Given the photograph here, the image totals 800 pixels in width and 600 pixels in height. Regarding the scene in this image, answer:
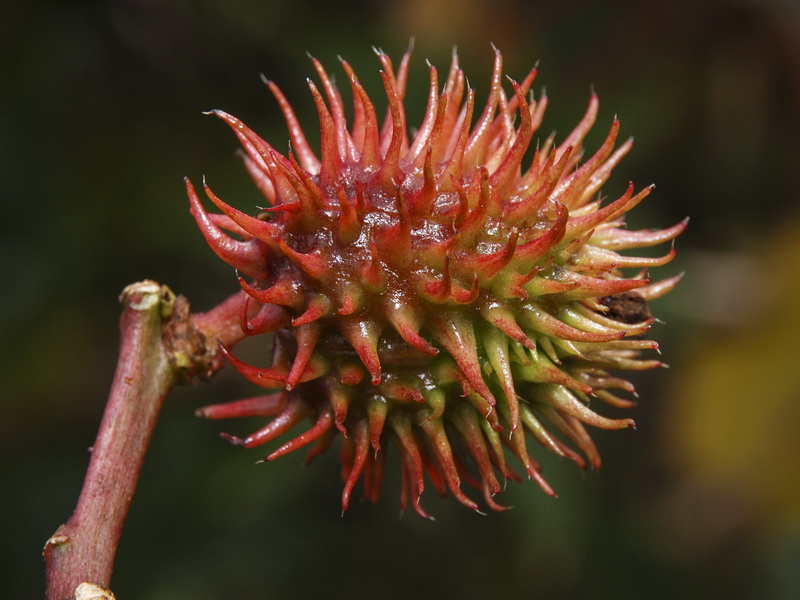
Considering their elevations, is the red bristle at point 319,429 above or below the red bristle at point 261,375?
below

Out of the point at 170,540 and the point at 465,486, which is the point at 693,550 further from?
the point at 170,540

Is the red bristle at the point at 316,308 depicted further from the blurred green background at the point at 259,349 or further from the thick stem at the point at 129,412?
the blurred green background at the point at 259,349

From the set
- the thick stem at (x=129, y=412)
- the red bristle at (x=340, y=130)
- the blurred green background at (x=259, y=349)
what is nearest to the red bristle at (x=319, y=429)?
the thick stem at (x=129, y=412)

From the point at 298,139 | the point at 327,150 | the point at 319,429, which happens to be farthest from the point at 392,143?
the point at 319,429

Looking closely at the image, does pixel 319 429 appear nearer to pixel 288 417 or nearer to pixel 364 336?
pixel 288 417

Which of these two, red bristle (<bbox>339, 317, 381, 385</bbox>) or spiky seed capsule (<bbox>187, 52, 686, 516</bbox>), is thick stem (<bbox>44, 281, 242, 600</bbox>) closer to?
spiky seed capsule (<bbox>187, 52, 686, 516</bbox>)

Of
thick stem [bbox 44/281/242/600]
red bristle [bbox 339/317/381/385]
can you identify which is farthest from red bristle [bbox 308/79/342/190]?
thick stem [bbox 44/281/242/600]
